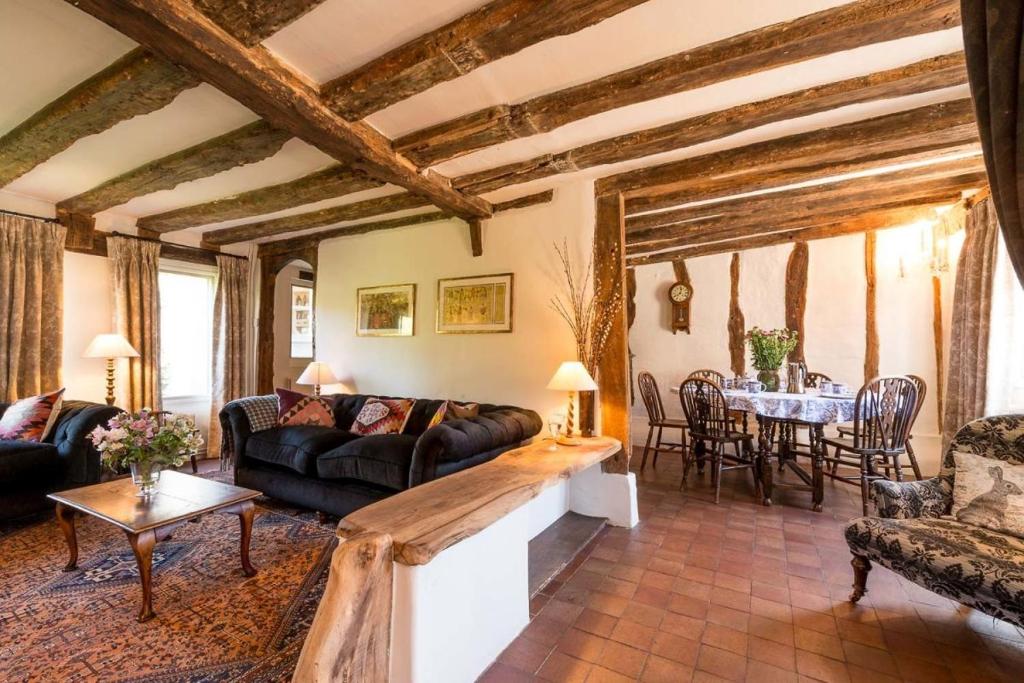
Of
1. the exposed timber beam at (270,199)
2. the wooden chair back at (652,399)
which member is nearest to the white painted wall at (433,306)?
the exposed timber beam at (270,199)

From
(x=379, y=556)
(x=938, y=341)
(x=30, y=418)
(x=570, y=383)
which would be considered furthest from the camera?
(x=938, y=341)

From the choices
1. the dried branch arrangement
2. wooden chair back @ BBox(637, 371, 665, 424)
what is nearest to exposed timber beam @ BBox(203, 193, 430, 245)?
the dried branch arrangement

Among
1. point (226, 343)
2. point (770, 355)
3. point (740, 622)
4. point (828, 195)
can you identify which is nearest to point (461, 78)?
point (740, 622)

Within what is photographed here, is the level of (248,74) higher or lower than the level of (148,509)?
higher

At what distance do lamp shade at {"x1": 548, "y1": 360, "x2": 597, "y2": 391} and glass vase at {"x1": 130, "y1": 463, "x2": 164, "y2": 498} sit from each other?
7.17ft

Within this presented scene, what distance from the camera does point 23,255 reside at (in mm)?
3465

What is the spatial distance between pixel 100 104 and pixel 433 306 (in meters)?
2.38

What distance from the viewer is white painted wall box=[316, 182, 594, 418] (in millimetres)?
3248

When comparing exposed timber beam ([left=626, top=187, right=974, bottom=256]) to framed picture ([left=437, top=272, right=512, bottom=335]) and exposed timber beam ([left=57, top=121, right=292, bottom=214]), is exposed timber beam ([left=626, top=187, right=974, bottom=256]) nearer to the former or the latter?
framed picture ([left=437, top=272, right=512, bottom=335])

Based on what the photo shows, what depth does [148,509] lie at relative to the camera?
2.05 m

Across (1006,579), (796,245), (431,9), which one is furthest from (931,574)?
(796,245)

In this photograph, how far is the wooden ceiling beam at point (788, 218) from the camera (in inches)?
139

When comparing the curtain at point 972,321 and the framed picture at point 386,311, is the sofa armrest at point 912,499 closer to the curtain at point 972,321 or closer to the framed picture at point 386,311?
the curtain at point 972,321

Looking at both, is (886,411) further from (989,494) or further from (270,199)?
(270,199)
